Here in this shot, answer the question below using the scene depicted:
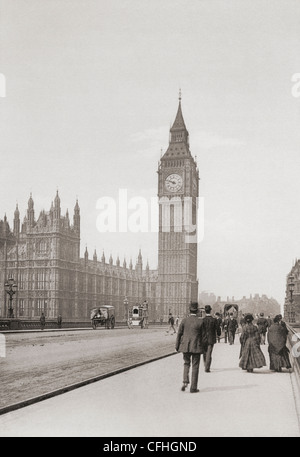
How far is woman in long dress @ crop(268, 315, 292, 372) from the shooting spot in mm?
14938

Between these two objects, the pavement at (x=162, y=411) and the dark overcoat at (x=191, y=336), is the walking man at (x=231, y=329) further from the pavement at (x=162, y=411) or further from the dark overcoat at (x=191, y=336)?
the dark overcoat at (x=191, y=336)

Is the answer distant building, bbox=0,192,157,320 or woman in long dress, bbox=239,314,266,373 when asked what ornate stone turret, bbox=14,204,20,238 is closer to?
distant building, bbox=0,192,157,320

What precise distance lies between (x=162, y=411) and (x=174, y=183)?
3966 inches

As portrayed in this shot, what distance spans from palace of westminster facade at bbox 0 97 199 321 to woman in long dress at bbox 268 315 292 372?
175 feet

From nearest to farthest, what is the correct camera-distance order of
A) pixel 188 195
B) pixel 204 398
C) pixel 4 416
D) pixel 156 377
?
1. pixel 4 416
2. pixel 204 398
3. pixel 156 377
4. pixel 188 195

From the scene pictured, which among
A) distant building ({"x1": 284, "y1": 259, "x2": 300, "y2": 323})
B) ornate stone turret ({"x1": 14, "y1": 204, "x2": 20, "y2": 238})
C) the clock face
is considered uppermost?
the clock face

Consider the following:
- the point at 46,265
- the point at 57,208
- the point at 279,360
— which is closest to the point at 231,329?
the point at 279,360

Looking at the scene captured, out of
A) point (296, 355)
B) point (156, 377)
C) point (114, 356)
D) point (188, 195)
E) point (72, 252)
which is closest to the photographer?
point (156, 377)

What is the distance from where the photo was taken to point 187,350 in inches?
433

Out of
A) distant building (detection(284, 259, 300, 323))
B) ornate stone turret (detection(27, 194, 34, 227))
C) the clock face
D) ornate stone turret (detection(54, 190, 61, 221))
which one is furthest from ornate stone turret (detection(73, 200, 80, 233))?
the clock face

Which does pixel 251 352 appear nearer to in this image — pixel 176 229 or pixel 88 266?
pixel 88 266

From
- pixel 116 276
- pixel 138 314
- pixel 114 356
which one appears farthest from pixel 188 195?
pixel 114 356

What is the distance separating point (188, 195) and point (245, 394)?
97801 millimetres
